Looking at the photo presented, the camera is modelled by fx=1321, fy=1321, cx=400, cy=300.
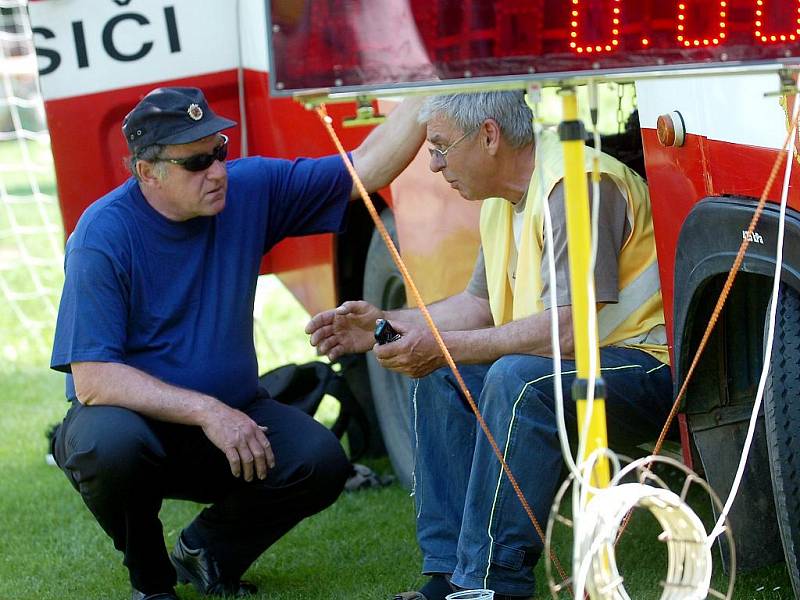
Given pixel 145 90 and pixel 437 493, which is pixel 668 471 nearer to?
pixel 437 493

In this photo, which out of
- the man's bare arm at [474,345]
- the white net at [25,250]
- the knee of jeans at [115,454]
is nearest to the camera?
the man's bare arm at [474,345]

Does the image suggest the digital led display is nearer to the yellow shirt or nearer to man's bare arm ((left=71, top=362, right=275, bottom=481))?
the yellow shirt

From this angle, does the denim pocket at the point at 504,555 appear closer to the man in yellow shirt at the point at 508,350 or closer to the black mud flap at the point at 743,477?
the man in yellow shirt at the point at 508,350

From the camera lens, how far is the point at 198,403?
3.37m

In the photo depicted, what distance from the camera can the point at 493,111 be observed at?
3234 millimetres

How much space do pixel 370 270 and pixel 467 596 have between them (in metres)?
1.78

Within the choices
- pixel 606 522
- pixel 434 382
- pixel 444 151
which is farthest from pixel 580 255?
pixel 434 382

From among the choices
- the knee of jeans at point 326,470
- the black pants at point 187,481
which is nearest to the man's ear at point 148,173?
the black pants at point 187,481

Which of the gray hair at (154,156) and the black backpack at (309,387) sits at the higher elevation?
the gray hair at (154,156)

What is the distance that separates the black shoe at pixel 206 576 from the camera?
3.68m

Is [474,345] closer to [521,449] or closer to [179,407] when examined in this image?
[521,449]

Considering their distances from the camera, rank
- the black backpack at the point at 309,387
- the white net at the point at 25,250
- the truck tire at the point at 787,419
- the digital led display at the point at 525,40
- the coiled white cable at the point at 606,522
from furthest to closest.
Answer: the white net at the point at 25,250, the black backpack at the point at 309,387, the truck tire at the point at 787,419, the digital led display at the point at 525,40, the coiled white cable at the point at 606,522

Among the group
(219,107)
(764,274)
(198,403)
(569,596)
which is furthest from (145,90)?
(764,274)

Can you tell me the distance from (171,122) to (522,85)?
1559 millimetres
